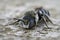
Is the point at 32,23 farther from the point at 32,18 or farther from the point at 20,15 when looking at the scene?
the point at 20,15

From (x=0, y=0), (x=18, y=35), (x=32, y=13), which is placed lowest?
(x=18, y=35)

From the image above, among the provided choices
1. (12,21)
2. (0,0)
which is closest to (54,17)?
(12,21)

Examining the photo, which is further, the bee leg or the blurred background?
the bee leg

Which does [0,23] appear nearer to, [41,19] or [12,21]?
[12,21]

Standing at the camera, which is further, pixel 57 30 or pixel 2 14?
pixel 2 14

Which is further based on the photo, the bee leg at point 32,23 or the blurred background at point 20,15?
the bee leg at point 32,23

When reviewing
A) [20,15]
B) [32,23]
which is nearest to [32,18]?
[32,23]
